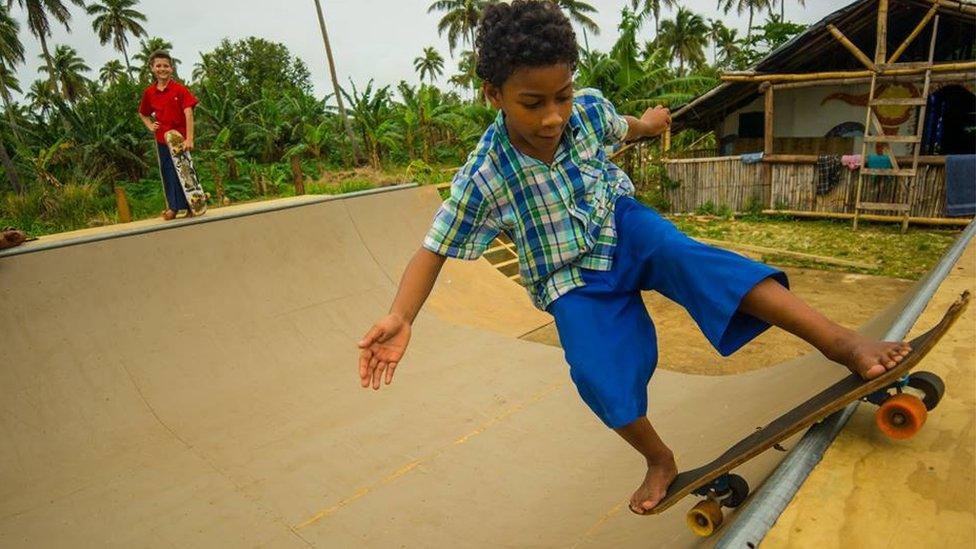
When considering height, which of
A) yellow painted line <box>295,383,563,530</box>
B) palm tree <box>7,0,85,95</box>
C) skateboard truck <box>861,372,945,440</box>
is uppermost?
palm tree <box>7,0,85,95</box>

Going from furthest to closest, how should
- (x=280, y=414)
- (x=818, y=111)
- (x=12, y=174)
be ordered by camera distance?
(x=12, y=174), (x=818, y=111), (x=280, y=414)

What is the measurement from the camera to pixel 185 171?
5.89 metres

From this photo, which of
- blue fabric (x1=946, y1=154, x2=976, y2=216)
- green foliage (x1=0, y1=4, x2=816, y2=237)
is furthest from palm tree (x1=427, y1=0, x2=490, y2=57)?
blue fabric (x1=946, y1=154, x2=976, y2=216)

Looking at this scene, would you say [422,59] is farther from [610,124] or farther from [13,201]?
[610,124]

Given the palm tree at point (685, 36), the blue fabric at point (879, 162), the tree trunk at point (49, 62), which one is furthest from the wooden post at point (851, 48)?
the tree trunk at point (49, 62)

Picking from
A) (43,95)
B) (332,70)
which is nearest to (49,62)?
(43,95)

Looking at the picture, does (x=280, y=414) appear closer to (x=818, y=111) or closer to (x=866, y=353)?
(x=866, y=353)

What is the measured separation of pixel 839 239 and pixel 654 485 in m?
10.0

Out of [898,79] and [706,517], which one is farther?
[898,79]

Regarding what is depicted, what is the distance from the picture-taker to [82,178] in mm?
15984

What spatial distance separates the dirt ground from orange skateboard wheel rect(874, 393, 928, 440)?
379cm

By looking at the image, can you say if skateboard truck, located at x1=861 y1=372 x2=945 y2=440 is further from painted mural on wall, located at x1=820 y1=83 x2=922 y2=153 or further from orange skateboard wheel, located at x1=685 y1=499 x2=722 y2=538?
painted mural on wall, located at x1=820 y1=83 x2=922 y2=153

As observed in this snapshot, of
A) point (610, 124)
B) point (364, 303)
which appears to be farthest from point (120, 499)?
point (610, 124)

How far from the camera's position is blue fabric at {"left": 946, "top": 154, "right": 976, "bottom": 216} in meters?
9.22
